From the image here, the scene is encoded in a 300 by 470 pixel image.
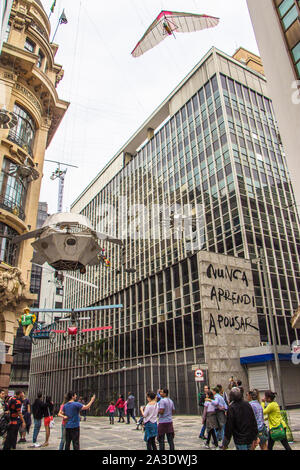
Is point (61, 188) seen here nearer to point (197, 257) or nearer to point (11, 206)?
point (11, 206)

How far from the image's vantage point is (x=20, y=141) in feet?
64.5

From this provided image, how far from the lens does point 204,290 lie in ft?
93.7

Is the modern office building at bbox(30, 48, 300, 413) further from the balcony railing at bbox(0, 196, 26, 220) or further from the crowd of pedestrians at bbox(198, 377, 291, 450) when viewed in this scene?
the balcony railing at bbox(0, 196, 26, 220)

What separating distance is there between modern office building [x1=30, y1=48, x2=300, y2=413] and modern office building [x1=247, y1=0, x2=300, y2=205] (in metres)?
8.57

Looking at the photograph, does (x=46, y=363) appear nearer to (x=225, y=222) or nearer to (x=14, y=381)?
(x=14, y=381)

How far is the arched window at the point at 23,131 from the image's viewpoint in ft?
63.5

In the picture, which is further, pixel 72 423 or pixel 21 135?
pixel 21 135

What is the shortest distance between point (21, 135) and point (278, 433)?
19.1 m

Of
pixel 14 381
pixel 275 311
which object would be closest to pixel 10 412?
pixel 275 311

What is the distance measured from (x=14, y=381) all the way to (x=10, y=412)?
68.1m

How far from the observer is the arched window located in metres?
19.4
